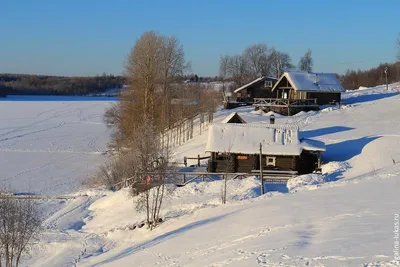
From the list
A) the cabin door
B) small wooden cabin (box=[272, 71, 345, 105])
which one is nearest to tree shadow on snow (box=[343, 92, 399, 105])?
small wooden cabin (box=[272, 71, 345, 105])

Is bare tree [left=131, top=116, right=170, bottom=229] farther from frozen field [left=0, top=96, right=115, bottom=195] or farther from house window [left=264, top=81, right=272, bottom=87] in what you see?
house window [left=264, top=81, right=272, bottom=87]

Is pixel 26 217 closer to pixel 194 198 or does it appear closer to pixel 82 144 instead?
pixel 194 198

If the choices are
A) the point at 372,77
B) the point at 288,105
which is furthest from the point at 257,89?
the point at 372,77

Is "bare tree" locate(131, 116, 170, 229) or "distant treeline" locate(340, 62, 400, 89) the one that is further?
"distant treeline" locate(340, 62, 400, 89)

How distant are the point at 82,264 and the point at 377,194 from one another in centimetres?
1163

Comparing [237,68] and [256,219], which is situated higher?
[237,68]

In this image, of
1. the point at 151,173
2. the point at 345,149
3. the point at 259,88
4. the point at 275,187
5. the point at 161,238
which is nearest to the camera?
the point at 161,238

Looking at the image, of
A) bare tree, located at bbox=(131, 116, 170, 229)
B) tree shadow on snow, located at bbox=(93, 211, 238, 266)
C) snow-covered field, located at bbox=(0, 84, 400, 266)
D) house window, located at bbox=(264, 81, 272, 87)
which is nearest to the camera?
snow-covered field, located at bbox=(0, 84, 400, 266)

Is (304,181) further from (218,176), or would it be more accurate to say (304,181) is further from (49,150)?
(49,150)

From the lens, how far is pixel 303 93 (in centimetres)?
5466

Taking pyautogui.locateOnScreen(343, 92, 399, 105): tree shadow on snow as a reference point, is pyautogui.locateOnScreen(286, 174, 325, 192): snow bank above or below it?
below

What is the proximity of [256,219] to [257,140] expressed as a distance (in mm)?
12653

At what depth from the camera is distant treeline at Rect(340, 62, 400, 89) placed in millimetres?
104569

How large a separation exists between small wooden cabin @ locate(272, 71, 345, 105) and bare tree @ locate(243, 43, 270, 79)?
38493mm
